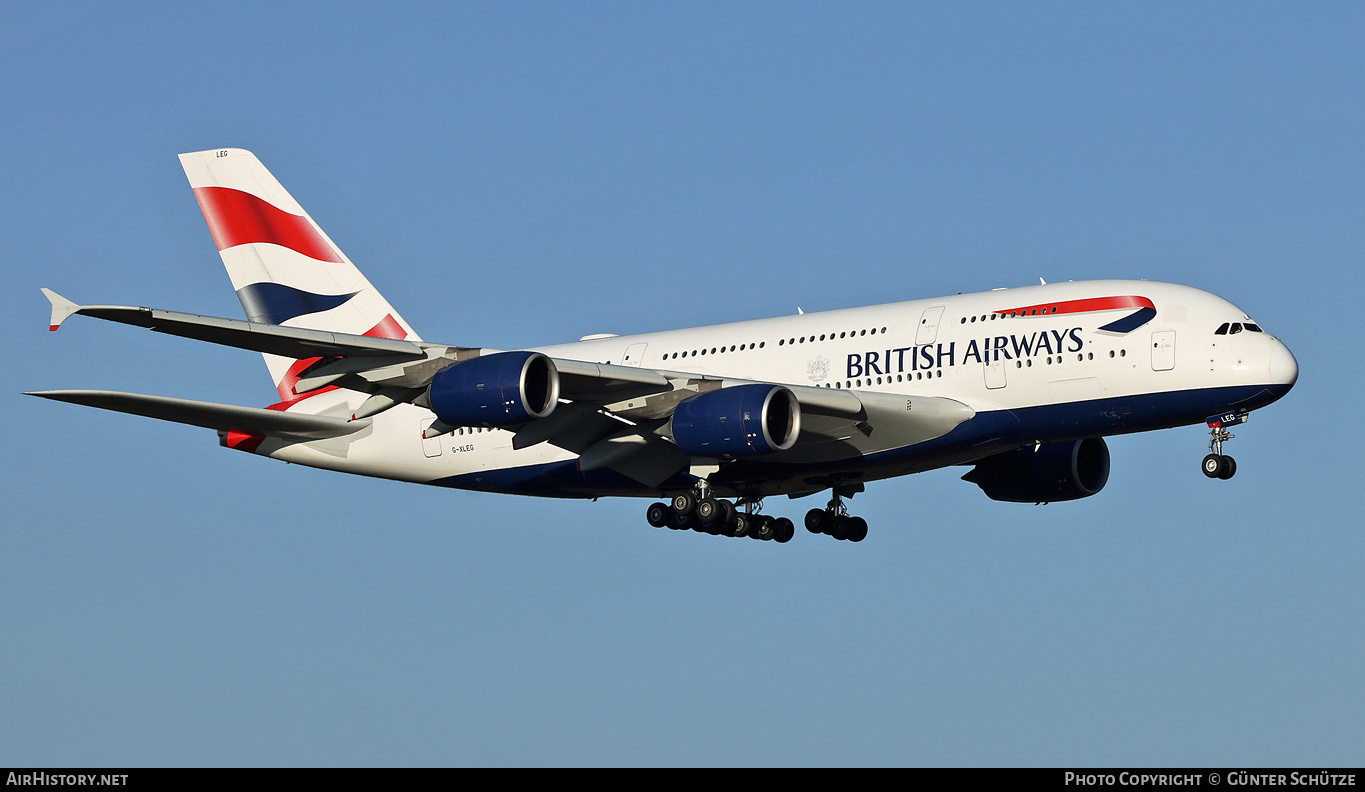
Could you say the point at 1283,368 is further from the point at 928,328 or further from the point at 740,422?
the point at 740,422

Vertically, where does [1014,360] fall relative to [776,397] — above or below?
above

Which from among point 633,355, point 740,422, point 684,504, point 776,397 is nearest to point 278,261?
point 633,355

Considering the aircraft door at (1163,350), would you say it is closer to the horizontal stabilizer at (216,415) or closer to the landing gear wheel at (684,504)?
the landing gear wheel at (684,504)

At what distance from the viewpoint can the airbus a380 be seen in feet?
113

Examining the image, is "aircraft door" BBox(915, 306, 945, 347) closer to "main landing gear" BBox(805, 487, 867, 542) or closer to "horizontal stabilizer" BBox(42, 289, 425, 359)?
"main landing gear" BBox(805, 487, 867, 542)

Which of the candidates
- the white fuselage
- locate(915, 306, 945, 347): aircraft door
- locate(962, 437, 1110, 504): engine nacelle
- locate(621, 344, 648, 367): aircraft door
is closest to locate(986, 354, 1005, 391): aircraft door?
the white fuselage

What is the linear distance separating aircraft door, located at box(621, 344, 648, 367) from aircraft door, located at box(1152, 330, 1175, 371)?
40.1 ft

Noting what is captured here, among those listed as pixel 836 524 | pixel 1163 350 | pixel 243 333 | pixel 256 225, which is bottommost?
pixel 836 524

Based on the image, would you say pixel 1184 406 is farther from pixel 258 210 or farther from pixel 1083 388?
pixel 258 210

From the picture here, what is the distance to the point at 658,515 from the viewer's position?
39375mm

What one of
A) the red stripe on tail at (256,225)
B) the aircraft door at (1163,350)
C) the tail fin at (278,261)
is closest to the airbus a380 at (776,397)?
the aircraft door at (1163,350)

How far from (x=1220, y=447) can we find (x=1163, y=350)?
8.63ft
